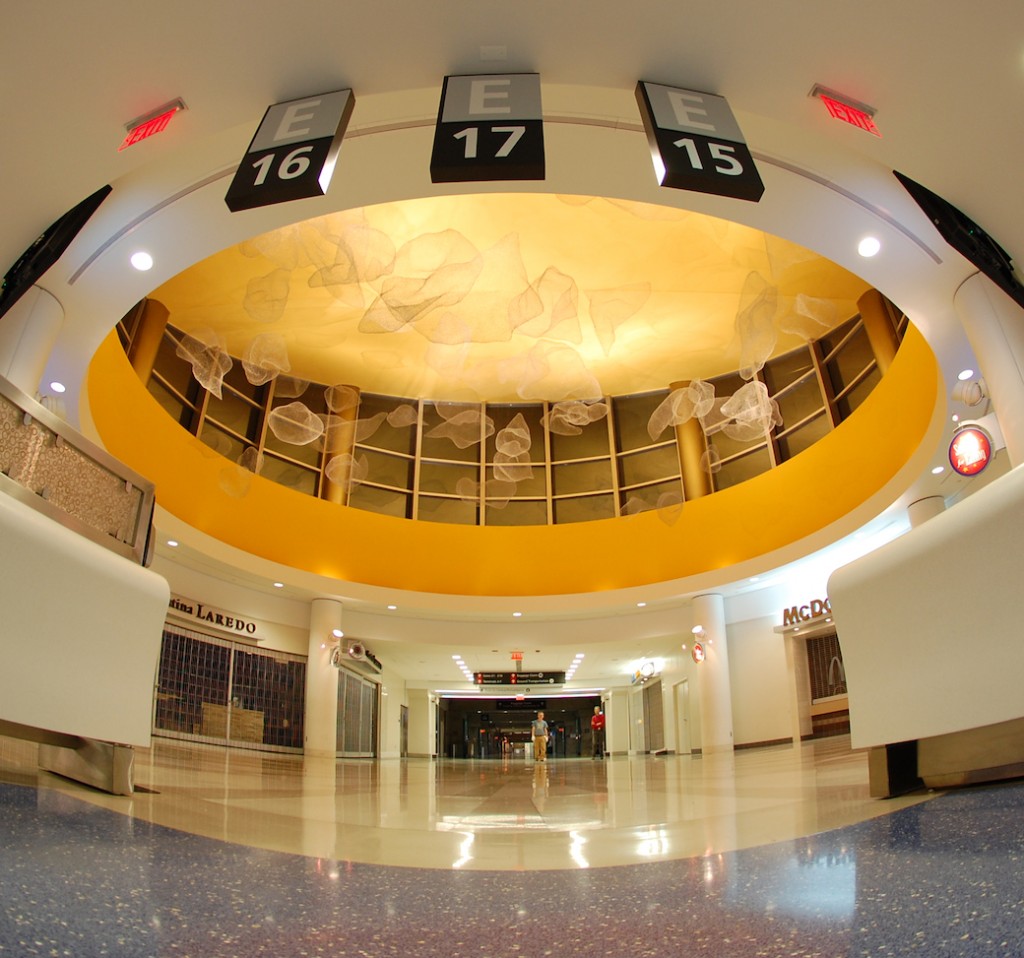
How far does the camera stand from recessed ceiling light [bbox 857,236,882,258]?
7180mm

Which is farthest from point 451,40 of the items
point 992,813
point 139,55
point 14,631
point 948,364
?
point 948,364

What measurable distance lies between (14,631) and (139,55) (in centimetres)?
402

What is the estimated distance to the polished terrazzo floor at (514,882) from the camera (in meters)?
1.09

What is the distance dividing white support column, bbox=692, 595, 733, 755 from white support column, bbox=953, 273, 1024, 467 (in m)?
12.0

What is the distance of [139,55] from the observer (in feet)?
15.6

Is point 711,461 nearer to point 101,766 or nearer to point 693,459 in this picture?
point 693,459

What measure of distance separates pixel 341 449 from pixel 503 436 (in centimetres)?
466

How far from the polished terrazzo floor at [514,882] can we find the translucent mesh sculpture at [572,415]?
52.1 ft

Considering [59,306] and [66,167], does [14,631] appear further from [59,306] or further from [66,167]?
[59,306]

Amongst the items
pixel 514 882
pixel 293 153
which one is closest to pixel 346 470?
pixel 293 153

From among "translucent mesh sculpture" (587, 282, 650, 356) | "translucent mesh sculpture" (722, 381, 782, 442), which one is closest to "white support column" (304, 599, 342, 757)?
"translucent mesh sculpture" (587, 282, 650, 356)

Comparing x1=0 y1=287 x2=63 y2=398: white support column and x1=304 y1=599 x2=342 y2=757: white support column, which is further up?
x1=0 y1=287 x2=63 y2=398: white support column

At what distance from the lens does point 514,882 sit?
5.49 feet

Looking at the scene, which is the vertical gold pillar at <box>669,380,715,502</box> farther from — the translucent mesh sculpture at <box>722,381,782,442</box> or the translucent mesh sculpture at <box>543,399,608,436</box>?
the translucent mesh sculpture at <box>722,381,782,442</box>
